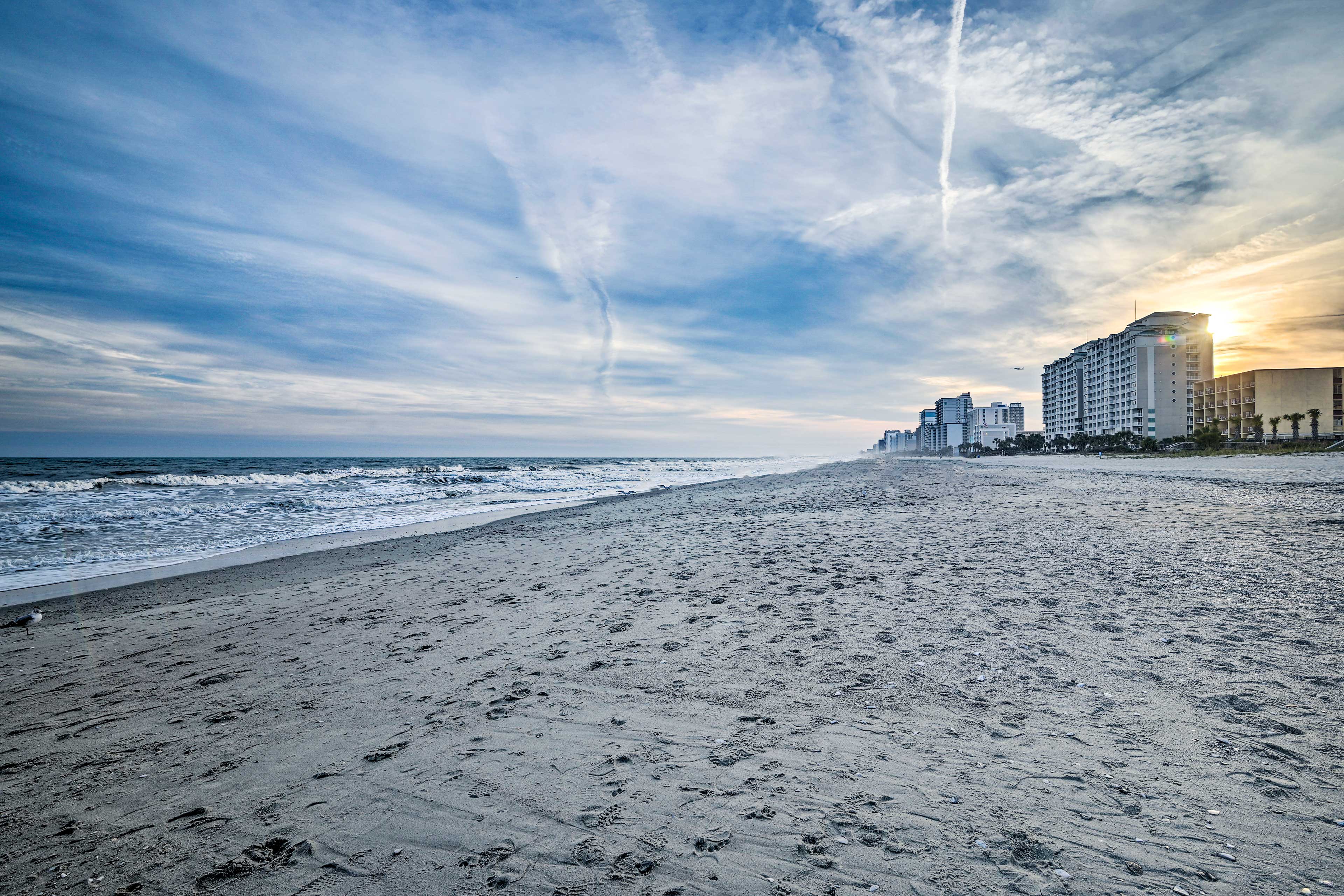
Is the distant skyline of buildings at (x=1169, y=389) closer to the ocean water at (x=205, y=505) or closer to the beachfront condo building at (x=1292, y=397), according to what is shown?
the beachfront condo building at (x=1292, y=397)

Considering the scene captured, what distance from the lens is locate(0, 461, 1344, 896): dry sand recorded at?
101 inches

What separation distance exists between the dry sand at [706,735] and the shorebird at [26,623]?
0.84ft

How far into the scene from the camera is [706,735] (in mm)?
3701

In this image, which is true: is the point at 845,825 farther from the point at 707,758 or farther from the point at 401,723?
the point at 401,723

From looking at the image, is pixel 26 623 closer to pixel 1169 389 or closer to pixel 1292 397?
pixel 1292 397

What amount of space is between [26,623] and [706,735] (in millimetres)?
9705

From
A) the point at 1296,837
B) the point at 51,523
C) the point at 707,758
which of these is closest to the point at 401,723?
the point at 707,758

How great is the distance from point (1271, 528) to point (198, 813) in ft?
52.2

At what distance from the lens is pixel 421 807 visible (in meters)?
3.08

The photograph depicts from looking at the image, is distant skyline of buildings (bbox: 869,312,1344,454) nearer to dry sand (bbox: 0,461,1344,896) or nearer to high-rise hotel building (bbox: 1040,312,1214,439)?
high-rise hotel building (bbox: 1040,312,1214,439)

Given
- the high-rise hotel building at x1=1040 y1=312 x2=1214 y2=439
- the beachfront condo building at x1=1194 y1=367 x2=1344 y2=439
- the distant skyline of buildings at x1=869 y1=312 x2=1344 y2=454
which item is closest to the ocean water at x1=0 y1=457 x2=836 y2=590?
the distant skyline of buildings at x1=869 y1=312 x2=1344 y2=454

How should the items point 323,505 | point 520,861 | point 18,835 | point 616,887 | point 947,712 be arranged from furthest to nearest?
point 323,505 < point 947,712 < point 18,835 < point 520,861 < point 616,887

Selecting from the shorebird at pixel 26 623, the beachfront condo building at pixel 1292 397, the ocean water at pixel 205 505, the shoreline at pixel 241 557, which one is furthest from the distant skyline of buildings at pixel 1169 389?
the shorebird at pixel 26 623

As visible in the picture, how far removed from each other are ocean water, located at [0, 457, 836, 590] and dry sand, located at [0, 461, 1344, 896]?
583 centimetres
